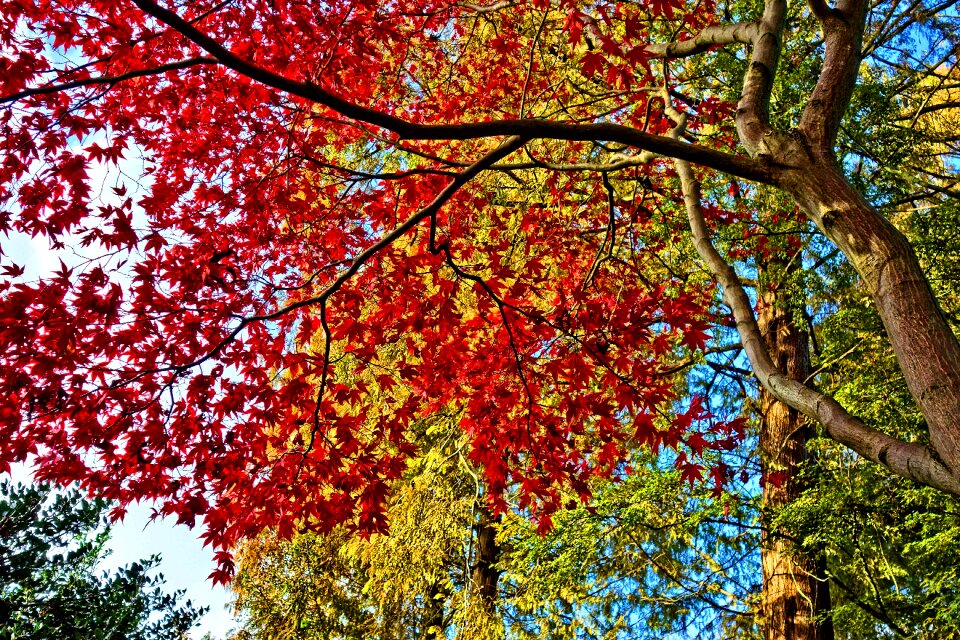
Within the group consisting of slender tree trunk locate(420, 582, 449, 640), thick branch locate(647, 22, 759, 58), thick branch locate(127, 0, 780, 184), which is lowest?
thick branch locate(127, 0, 780, 184)

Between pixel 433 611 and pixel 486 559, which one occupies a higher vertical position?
pixel 486 559

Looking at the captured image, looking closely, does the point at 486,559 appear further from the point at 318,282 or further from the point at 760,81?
the point at 760,81

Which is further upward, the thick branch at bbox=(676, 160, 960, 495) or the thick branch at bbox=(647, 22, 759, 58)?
the thick branch at bbox=(647, 22, 759, 58)

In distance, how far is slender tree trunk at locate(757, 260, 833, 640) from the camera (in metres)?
6.46

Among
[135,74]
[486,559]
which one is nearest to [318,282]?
[135,74]

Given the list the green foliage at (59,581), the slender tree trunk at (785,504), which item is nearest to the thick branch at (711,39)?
the slender tree trunk at (785,504)

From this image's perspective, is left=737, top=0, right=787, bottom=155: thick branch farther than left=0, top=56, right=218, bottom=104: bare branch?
Yes

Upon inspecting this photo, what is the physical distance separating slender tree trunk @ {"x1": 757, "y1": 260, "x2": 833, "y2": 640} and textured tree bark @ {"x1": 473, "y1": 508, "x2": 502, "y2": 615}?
12.6 ft

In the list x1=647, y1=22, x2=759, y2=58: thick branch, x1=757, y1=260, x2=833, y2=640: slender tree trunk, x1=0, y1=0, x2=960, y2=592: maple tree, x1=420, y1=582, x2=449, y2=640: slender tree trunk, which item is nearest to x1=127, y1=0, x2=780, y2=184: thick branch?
x1=0, y1=0, x2=960, y2=592: maple tree

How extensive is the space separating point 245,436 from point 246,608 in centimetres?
719

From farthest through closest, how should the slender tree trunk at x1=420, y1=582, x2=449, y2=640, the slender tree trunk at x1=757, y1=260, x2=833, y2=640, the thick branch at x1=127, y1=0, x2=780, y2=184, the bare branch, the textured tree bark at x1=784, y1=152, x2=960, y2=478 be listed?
the slender tree trunk at x1=420, y1=582, x2=449, y2=640 < the slender tree trunk at x1=757, y1=260, x2=833, y2=640 < the bare branch < the thick branch at x1=127, y1=0, x2=780, y2=184 < the textured tree bark at x1=784, y1=152, x2=960, y2=478

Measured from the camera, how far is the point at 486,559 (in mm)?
10219

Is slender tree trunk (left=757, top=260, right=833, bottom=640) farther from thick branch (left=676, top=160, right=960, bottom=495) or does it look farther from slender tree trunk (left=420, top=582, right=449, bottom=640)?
slender tree trunk (left=420, top=582, right=449, bottom=640)

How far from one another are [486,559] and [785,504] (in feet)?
16.2
